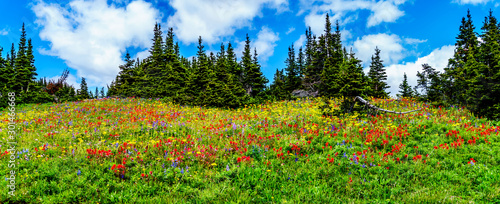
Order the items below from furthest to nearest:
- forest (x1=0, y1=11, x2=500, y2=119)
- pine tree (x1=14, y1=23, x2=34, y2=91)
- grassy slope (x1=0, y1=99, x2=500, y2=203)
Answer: pine tree (x1=14, y1=23, x2=34, y2=91), forest (x1=0, y1=11, x2=500, y2=119), grassy slope (x1=0, y1=99, x2=500, y2=203)

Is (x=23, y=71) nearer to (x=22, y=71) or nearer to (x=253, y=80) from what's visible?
(x=22, y=71)

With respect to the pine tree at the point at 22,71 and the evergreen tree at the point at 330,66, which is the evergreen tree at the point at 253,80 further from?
the pine tree at the point at 22,71

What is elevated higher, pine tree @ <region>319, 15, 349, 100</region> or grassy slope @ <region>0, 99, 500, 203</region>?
pine tree @ <region>319, 15, 349, 100</region>

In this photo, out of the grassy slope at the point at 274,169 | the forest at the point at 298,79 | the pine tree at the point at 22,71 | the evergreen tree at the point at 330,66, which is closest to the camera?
the grassy slope at the point at 274,169

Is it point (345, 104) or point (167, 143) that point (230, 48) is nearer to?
point (345, 104)

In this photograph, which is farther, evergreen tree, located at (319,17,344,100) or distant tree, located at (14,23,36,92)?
distant tree, located at (14,23,36,92)

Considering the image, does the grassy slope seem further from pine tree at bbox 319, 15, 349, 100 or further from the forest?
pine tree at bbox 319, 15, 349, 100

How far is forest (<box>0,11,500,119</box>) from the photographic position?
11.7m

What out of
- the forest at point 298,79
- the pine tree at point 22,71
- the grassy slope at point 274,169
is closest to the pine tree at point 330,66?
the forest at point 298,79

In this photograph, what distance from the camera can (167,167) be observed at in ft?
18.4

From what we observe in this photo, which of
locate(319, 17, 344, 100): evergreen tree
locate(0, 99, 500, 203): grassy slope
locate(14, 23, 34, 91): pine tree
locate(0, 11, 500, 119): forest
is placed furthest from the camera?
locate(14, 23, 34, 91): pine tree

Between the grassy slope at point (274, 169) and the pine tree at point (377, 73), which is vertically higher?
the pine tree at point (377, 73)

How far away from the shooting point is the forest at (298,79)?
460 inches

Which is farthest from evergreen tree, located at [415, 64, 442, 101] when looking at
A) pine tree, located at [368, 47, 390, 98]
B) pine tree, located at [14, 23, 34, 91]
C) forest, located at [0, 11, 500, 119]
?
pine tree, located at [14, 23, 34, 91]
